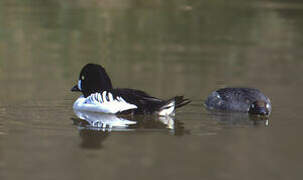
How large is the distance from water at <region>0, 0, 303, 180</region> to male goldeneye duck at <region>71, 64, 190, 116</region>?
20 cm

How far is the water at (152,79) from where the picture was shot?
925cm

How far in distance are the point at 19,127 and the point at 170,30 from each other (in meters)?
12.9

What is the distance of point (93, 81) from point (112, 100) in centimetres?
96

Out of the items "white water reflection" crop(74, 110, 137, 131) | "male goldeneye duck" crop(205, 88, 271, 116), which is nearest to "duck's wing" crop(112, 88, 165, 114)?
"white water reflection" crop(74, 110, 137, 131)

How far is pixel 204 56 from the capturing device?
18703 millimetres

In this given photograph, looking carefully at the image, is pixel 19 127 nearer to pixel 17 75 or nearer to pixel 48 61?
pixel 17 75

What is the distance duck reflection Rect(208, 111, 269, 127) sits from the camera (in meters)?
11.9

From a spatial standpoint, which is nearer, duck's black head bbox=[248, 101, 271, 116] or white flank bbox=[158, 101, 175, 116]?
white flank bbox=[158, 101, 175, 116]

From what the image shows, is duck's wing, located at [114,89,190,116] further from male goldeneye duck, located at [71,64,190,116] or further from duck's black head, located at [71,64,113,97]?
duck's black head, located at [71,64,113,97]

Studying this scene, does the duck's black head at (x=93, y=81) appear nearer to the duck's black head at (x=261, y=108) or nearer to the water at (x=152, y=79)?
the water at (x=152, y=79)

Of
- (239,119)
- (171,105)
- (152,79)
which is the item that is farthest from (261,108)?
(152,79)

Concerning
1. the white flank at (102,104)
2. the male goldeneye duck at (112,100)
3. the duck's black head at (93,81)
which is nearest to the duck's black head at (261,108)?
the male goldeneye duck at (112,100)

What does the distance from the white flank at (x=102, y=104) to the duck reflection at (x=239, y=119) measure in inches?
53.1

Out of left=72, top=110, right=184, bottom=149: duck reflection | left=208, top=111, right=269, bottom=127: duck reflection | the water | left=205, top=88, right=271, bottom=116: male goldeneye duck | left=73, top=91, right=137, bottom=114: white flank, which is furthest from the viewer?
left=205, top=88, right=271, bottom=116: male goldeneye duck
